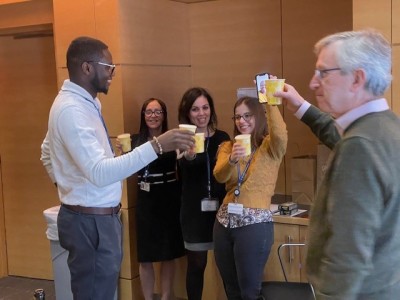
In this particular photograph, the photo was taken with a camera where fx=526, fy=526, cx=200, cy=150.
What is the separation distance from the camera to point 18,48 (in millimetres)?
4707

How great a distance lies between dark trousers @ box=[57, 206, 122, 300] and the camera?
8.01 feet

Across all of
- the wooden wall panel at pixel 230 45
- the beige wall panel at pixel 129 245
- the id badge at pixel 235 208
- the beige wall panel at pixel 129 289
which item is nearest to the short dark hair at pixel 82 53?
the id badge at pixel 235 208

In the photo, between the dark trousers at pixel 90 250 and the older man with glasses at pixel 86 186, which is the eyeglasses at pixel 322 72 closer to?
the older man with glasses at pixel 86 186

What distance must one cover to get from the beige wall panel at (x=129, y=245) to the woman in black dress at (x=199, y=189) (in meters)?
0.53

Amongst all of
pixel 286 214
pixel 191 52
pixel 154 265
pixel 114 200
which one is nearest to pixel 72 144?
pixel 114 200

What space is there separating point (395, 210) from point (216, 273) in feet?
7.68

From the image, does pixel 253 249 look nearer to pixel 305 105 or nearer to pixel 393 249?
pixel 305 105

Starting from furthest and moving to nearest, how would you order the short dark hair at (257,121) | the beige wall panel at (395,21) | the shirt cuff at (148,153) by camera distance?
the short dark hair at (257,121) < the beige wall panel at (395,21) < the shirt cuff at (148,153)

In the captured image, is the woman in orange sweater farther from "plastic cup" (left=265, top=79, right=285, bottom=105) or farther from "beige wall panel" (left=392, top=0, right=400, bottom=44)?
"beige wall panel" (left=392, top=0, right=400, bottom=44)

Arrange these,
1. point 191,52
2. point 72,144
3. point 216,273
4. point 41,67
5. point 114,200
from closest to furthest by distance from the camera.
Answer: point 72,144 → point 114,200 → point 216,273 → point 191,52 → point 41,67

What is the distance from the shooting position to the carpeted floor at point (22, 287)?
4.34m

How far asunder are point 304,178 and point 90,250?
162 cm

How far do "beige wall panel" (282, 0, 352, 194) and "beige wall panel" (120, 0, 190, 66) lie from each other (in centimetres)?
82

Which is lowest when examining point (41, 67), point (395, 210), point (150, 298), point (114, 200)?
point (150, 298)
